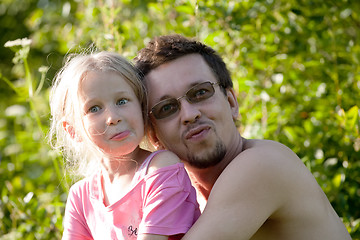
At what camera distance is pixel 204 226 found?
1.91 metres

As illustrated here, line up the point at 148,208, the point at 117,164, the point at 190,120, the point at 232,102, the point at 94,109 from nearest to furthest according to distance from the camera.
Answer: the point at 148,208, the point at 94,109, the point at 117,164, the point at 190,120, the point at 232,102

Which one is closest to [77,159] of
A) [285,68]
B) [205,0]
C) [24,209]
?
[24,209]

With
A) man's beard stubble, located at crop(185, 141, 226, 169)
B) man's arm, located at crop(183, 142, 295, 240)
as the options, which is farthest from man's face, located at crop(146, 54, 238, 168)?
man's arm, located at crop(183, 142, 295, 240)

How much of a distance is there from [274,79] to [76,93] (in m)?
1.95

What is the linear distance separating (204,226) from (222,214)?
0.28 ft

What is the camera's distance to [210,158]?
7.61 ft

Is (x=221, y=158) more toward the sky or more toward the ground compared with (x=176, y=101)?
more toward the ground

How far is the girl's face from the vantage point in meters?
2.04

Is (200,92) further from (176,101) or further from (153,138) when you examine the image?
(153,138)

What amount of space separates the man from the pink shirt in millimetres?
72

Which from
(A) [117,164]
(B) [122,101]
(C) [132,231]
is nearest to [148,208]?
(C) [132,231]

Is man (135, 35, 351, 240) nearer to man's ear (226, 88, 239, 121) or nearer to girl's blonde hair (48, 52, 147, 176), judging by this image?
man's ear (226, 88, 239, 121)

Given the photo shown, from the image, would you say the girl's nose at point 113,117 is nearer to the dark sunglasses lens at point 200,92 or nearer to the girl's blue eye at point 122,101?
the girl's blue eye at point 122,101

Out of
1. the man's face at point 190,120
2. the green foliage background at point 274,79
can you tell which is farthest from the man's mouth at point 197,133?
the green foliage background at point 274,79
